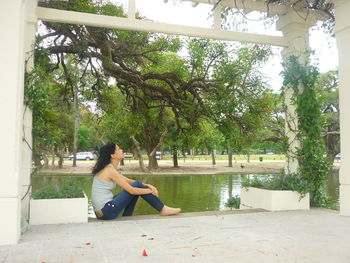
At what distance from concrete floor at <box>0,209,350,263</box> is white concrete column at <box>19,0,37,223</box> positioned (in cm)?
54

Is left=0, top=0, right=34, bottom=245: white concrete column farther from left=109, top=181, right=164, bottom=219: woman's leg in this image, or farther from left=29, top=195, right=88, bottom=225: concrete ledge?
left=109, top=181, right=164, bottom=219: woman's leg

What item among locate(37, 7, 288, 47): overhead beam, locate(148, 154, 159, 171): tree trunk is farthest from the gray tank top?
locate(148, 154, 159, 171): tree trunk

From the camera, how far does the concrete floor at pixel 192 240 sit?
8.72 ft

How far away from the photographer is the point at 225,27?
642 centimetres

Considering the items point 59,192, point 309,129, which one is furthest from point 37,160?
point 309,129

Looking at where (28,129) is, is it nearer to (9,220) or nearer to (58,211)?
(58,211)

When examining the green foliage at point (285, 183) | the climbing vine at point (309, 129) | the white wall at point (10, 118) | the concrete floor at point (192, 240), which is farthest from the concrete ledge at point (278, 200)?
the white wall at point (10, 118)

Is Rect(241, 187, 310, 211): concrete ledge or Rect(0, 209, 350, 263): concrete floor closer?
Rect(0, 209, 350, 263): concrete floor

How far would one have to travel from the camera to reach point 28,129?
13.6ft

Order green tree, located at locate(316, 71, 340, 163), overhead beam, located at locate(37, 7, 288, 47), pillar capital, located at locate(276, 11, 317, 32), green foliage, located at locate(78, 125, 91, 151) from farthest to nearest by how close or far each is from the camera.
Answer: green foliage, located at locate(78, 125, 91, 151) < green tree, located at locate(316, 71, 340, 163) < pillar capital, located at locate(276, 11, 317, 32) < overhead beam, located at locate(37, 7, 288, 47)

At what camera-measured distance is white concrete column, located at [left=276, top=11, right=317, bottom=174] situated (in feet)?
17.6

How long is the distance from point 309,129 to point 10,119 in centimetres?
434

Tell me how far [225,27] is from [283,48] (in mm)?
1351

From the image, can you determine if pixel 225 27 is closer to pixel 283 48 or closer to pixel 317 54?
pixel 283 48
